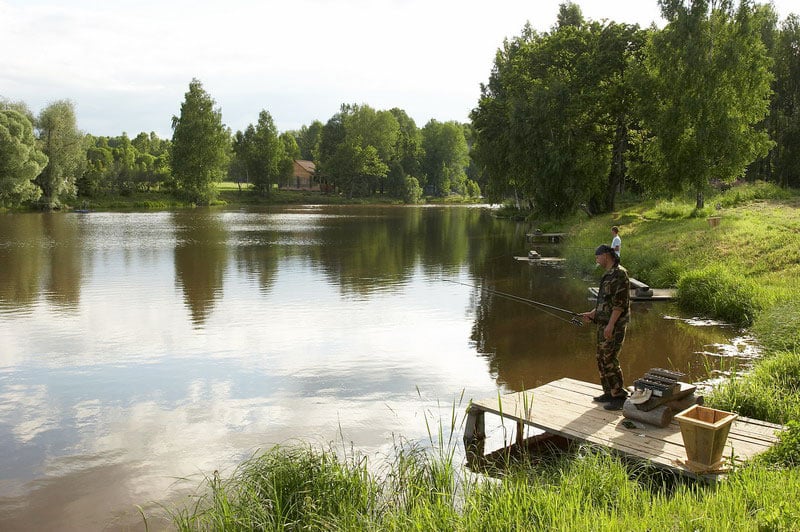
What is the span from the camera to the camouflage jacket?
821 cm

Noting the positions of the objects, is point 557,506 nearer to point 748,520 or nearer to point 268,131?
point 748,520

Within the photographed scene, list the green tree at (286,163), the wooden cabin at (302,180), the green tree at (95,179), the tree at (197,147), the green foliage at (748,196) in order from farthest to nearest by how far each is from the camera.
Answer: the wooden cabin at (302,180) → the green tree at (286,163) → the tree at (197,147) → the green tree at (95,179) → the green foliage at (748,196)

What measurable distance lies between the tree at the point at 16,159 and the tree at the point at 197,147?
26.7m

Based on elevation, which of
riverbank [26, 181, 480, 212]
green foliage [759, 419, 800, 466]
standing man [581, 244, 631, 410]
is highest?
riverbank [26, 181, 480, 212]

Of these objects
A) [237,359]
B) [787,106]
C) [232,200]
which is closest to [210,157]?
[232,200]

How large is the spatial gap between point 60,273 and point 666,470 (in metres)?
24.2

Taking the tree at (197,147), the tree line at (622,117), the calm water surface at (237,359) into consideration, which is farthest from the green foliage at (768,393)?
the tree at (197,147)

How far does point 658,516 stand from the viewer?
492 centimetres

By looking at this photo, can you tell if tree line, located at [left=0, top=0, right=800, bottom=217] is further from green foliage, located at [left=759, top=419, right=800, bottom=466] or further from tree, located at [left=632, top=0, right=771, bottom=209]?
green foliage, located at [left=759, top=419, right=800, bottom=466]

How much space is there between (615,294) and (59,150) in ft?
257

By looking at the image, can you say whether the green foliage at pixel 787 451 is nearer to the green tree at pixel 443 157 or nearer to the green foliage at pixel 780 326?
the green foliage at pixel 780 326

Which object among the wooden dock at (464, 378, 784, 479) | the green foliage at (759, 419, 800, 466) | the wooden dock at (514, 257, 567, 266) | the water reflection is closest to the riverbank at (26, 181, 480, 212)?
the water reflection

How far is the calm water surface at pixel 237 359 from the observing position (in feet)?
26.9

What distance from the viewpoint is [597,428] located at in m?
7.44
